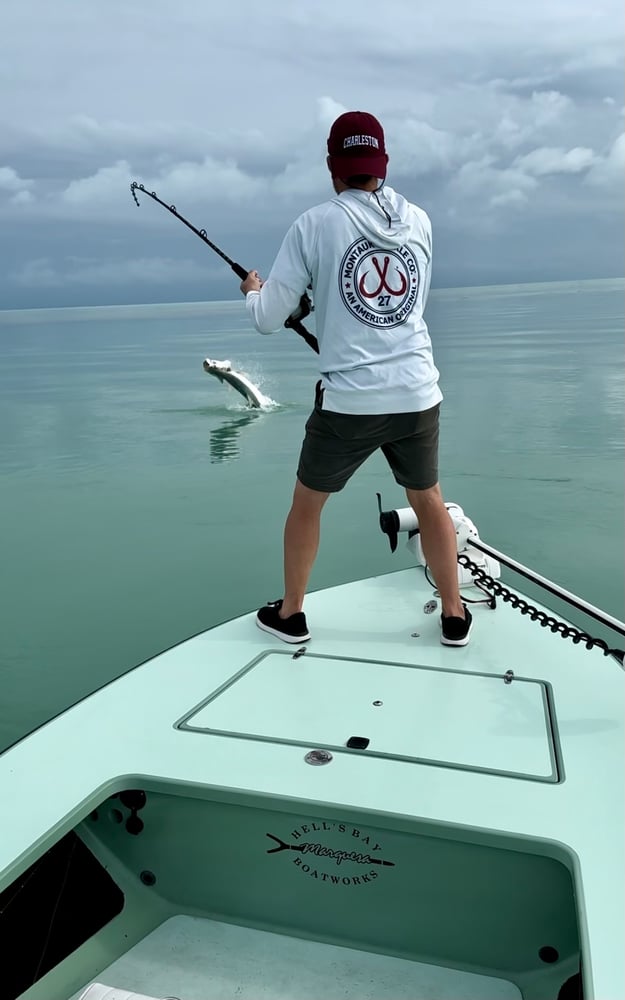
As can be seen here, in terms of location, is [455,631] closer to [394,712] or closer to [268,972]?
[394,712]

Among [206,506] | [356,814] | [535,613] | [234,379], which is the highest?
[234,379]

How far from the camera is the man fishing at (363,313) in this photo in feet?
8.81

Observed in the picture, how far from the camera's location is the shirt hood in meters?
2.67

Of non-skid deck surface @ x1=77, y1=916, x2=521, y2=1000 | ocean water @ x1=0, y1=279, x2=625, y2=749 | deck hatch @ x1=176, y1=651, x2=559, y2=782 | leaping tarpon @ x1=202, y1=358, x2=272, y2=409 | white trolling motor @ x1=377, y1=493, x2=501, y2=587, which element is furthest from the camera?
leaping tarpon @ x1=202, y1=358, x2=272, y2=409

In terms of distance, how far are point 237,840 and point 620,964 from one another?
3.18 ft

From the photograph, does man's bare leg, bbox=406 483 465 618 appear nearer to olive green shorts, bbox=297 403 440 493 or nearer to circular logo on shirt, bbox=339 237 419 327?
olive green shorts, bbox=297 403 440 493

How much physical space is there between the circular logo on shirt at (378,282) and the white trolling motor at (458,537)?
85cm

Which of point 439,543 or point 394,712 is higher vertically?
point 439,543

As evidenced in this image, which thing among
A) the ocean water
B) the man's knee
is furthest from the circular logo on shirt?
the ocean water

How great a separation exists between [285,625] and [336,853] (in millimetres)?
1025

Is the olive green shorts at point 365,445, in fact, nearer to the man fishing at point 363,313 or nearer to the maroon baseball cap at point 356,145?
the man fishing at point 363,313

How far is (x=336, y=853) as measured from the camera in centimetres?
212

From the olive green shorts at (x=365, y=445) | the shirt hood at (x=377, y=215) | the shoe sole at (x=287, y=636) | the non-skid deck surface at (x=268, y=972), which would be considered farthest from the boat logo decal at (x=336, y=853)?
the shirt hood at (x=377, y=215)

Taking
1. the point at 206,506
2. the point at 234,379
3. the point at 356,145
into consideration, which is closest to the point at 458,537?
the point at 356,145
